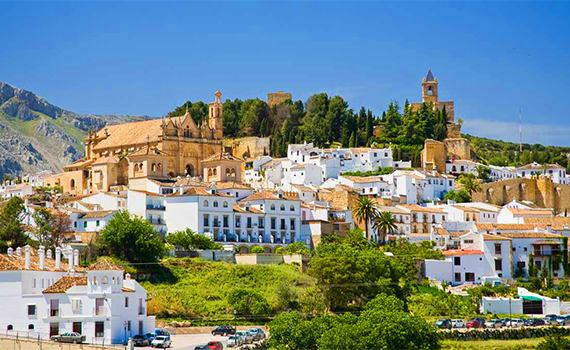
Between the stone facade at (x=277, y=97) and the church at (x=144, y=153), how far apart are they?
83.2ft

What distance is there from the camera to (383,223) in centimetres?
7931

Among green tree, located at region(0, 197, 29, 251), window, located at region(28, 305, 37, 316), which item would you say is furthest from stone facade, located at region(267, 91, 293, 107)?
window, located at region(28, 305, 37, 316)

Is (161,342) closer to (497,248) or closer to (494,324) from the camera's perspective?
(494,324)

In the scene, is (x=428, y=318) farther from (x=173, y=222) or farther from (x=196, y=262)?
(x=173, y=222)

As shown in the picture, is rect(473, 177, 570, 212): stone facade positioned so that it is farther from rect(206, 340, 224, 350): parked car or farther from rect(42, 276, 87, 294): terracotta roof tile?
rect(206, 340, 224, 350): parked car

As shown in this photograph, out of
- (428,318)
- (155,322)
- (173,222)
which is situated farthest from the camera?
(173,222)

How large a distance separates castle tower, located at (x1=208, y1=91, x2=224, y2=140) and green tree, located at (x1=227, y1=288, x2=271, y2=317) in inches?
1780

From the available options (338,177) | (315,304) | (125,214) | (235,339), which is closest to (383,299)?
(315,304)

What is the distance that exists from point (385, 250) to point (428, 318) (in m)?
14.8

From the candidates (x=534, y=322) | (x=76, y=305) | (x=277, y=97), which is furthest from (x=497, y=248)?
(x=277, y=97)

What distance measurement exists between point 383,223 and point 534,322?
69.1 feet

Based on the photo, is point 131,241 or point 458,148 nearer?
point 131,241

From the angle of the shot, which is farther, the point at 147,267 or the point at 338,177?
the point at 338,177

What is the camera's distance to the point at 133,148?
322 feet
